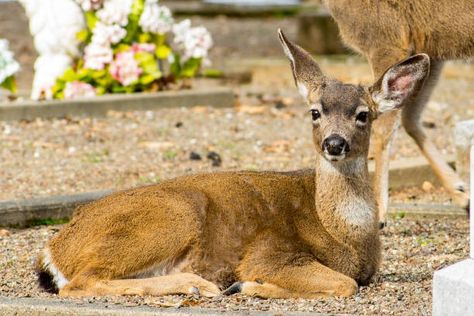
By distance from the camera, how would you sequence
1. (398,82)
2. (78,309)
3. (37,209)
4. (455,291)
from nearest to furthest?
(455,291) < (78,309) < (398,82) < (37,209)

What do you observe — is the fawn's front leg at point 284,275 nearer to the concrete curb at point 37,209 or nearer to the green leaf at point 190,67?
the concrete curb at point 37,209

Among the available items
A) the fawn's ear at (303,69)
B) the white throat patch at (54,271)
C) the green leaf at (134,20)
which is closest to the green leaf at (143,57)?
the green leaf at (134,20)

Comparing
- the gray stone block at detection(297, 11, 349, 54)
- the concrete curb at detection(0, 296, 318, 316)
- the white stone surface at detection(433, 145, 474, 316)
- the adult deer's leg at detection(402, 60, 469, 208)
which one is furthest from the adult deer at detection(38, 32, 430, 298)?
the gray stone block at detection(297, 11, 349, 54)

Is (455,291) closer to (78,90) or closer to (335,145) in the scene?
(335,145)

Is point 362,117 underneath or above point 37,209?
above

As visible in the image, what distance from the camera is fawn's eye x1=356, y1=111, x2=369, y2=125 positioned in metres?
6.43

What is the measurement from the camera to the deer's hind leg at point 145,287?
603 centimetres

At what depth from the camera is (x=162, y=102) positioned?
12.4 m

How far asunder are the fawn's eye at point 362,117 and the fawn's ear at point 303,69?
0.41 m

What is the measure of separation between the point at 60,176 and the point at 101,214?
10.7 ft

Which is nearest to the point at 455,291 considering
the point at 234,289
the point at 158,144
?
the point at 234,289

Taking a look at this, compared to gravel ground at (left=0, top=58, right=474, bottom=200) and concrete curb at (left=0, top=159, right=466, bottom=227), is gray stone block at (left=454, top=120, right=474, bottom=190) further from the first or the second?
gravel ground at (left=0, top=58, right=474, bottom=200)

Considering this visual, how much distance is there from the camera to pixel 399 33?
8.70m

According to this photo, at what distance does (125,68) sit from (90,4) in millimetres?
730
